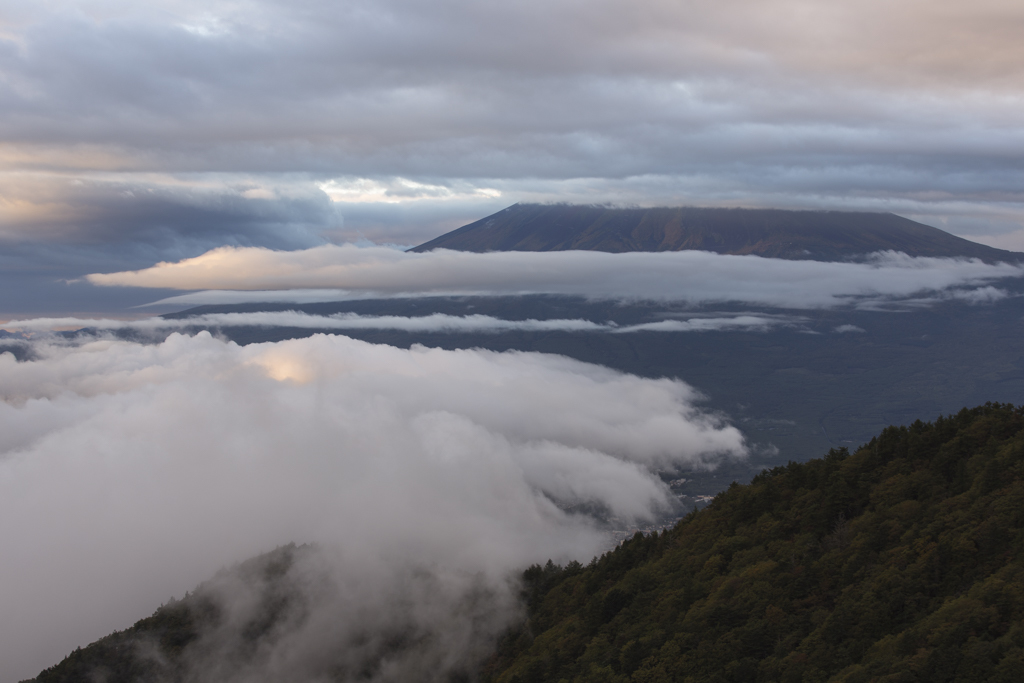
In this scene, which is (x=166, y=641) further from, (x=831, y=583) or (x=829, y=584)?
(x=831, y=583)

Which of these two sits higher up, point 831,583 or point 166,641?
point 831,583

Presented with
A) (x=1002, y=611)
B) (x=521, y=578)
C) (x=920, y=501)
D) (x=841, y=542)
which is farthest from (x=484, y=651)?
(x=1002, y=611)

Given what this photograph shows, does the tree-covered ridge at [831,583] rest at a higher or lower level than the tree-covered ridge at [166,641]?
higher

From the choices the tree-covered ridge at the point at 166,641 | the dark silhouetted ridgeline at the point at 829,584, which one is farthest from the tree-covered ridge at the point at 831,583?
the tree-covered ridge at the point at 166,641

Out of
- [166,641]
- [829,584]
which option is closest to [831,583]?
[829,584]

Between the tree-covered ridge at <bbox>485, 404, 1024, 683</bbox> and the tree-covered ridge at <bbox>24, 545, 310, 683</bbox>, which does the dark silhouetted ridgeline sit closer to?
the tree-covered ridge at <bbox>485, 404, 1024, 683</bbox>

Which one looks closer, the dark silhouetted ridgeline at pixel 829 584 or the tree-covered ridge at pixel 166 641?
the dark silhouetted ridgeline at pixel 829 584

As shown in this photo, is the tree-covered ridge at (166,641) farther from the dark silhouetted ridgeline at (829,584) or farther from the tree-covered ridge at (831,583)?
the tree-covered ridge at (831,583)
